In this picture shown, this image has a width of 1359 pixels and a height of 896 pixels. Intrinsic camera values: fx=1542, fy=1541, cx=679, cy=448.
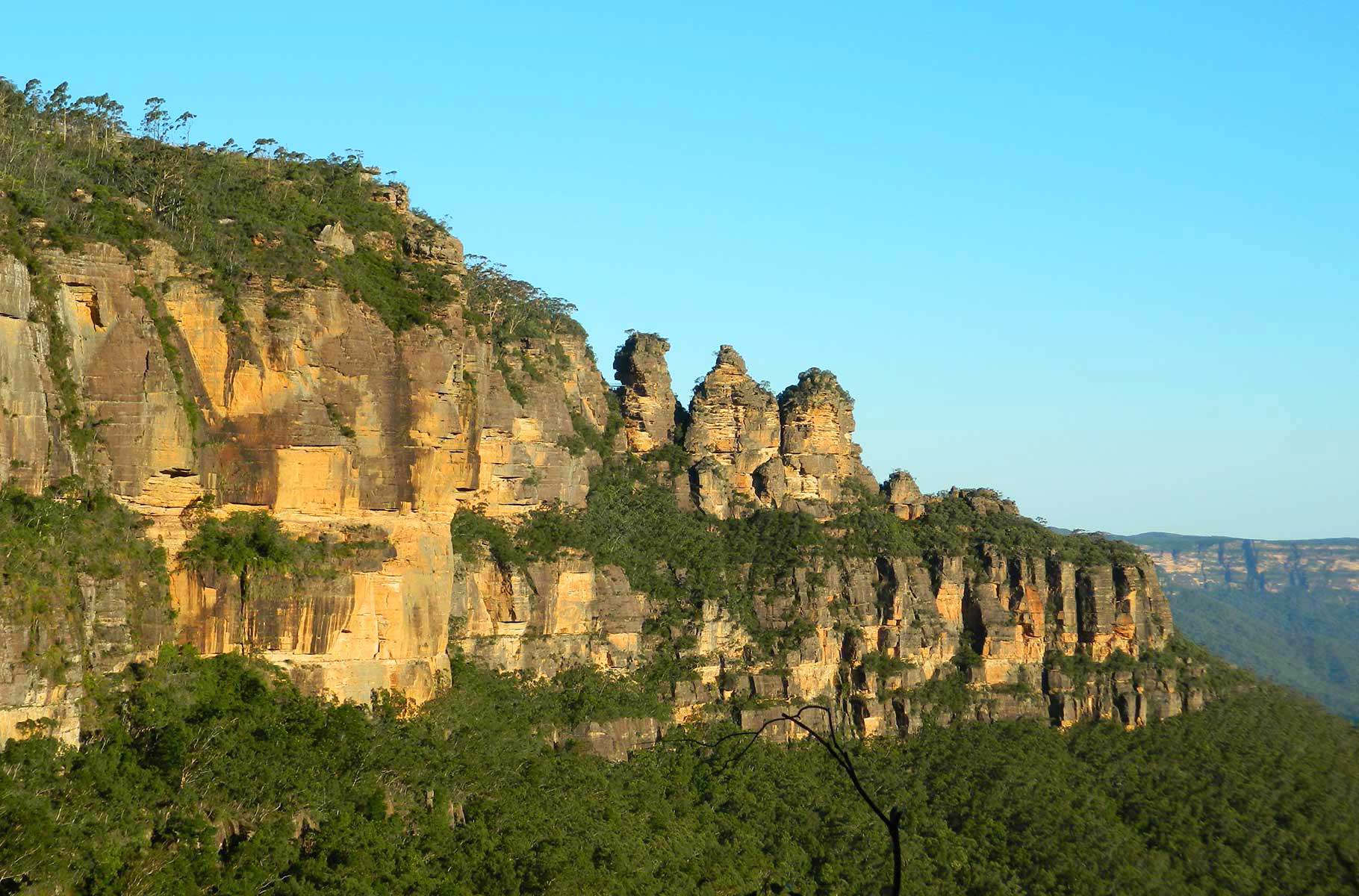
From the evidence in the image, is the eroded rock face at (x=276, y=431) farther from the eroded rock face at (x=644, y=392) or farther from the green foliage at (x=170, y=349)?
the eroded rock face at (x=644, y=392)

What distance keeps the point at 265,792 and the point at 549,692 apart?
23.8 metres

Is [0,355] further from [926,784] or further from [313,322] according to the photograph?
[926,784]

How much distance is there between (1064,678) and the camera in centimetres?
8281

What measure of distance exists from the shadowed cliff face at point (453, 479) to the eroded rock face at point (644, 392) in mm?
142

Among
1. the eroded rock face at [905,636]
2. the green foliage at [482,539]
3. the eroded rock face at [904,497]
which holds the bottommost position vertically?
the eroded rock face at [905,636]

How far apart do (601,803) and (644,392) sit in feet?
95.7

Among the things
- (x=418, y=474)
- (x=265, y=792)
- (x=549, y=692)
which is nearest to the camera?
(x=265, y=792)

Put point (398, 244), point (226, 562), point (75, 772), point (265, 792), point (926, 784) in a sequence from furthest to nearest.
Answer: point (926, 784) < point (398, 244) < point (226, 562) < point (265, 792) < point (75, 772)

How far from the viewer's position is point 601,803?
191ft

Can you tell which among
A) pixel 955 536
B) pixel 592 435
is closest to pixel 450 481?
pixel 592 435

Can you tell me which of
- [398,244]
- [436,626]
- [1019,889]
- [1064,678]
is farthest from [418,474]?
[1064,678]

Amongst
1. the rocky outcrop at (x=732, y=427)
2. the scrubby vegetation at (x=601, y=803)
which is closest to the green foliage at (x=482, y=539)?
the scrubby vegetation at (x=601, y=803)

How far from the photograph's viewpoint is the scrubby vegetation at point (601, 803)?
39.6 meters

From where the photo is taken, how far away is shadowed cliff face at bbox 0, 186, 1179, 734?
4584cm
